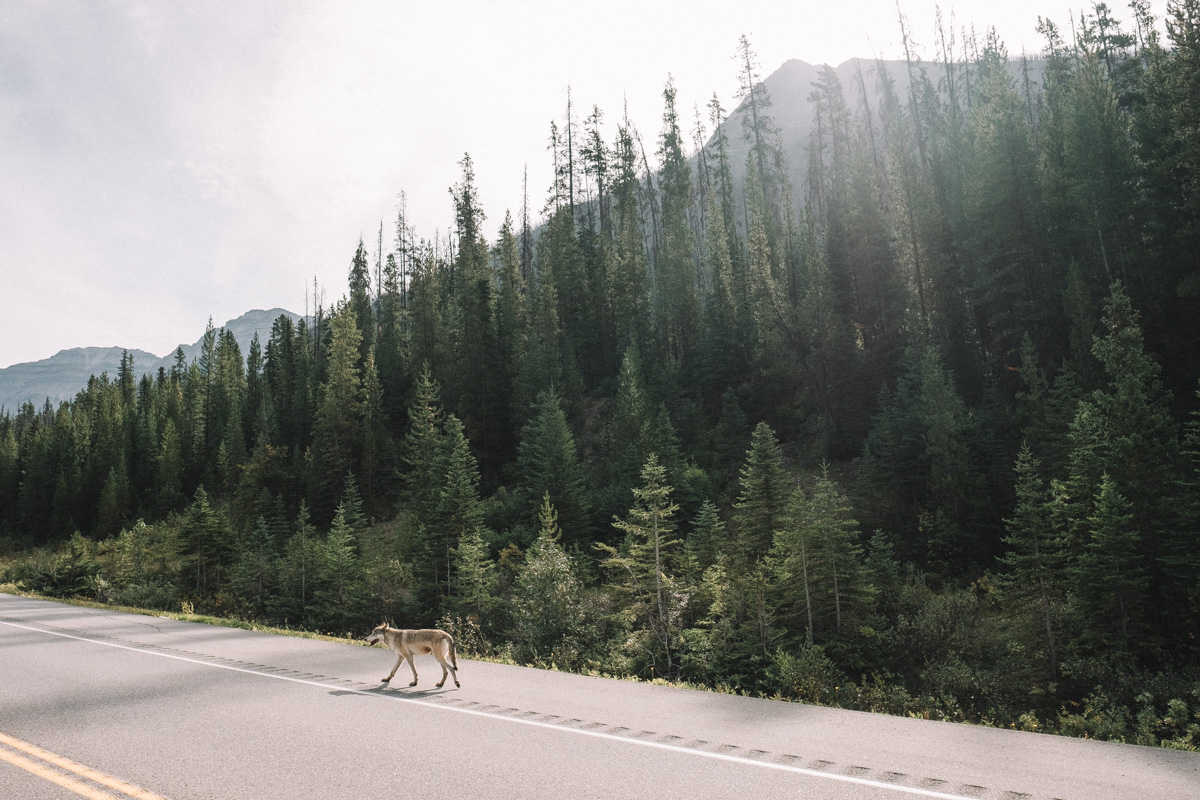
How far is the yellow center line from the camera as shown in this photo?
5.46 metres

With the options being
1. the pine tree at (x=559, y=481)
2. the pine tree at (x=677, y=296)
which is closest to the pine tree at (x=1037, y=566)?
the pine tree at (x=559, y=481)

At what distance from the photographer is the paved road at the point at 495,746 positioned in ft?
18.0

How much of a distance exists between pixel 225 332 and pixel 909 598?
103933mm

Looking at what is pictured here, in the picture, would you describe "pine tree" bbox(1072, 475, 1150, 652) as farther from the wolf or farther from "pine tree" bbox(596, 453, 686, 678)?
the wolf

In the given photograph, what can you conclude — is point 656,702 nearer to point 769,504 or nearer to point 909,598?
point 769,504

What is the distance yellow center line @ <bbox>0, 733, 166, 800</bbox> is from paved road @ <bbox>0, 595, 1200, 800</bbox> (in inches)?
1.0

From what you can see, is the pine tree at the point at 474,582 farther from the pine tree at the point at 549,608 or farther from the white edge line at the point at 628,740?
the white edge line at the point at 628,740

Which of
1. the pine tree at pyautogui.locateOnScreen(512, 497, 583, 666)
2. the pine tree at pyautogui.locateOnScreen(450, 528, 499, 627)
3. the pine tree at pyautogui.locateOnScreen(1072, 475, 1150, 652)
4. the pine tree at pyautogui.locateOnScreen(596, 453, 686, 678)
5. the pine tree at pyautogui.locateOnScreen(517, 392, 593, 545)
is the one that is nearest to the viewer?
the pine tree at pyautogui.locateOnScreen(1072, 475, 1150, 652)

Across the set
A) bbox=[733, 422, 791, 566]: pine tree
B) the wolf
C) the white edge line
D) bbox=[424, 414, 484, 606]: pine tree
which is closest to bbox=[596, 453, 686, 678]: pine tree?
bbox=[733, 422, 791, 566]: pine tree

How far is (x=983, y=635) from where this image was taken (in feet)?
78.9

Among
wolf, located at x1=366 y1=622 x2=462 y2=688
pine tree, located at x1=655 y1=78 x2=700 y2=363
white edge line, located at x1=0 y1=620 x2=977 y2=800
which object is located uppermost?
pine tree, located at x1=655 y1=78 x2=700 y2=363

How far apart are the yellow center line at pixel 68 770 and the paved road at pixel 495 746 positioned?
0.03 m

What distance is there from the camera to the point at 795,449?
46094mm

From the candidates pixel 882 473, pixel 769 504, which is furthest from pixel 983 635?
pixel 882 473
